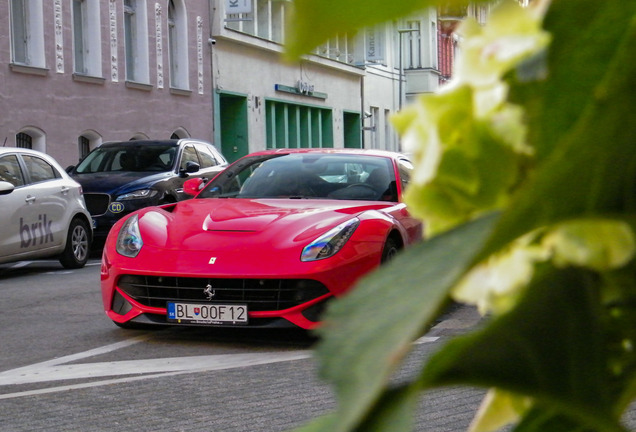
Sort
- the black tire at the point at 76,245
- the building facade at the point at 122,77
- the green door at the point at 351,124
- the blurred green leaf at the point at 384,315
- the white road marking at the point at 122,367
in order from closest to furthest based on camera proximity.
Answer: the blurred green leaf at the point at 384,315 < the green door at the point at 351,124 < the white road marking at the point at 122,367 < the black tire at the point at 76,245 < the building facade at the point at 122,77

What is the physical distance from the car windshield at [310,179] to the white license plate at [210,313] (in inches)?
49.5

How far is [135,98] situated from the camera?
70.0 ft

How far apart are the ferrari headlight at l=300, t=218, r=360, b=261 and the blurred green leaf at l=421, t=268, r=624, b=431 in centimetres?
561

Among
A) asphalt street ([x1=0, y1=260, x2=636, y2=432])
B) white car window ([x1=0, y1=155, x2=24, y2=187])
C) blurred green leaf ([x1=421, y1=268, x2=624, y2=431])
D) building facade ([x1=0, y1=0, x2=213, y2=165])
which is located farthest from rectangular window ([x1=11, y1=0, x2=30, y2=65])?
blurred green leaf ([x1=421, y1=268, x2=624, y2=431])

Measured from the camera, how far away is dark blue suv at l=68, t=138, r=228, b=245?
12.7m

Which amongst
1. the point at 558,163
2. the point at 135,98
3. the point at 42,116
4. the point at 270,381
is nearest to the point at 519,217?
the point at 558,163

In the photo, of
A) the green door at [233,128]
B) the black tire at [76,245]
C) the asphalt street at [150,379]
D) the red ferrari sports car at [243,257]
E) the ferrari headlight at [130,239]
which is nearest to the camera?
the asphalt street at [150,379]

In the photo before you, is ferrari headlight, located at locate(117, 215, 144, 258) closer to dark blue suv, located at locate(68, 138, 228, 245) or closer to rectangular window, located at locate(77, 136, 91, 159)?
dark blue suv, located at locate(68, 138, 228, 245)

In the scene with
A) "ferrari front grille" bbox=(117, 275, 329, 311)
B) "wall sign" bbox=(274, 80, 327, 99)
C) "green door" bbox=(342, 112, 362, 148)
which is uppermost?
"wall sign" bbox=(274, 80, 327, 99)

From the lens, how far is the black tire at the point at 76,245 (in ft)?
37.2

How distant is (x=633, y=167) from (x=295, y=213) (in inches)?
239

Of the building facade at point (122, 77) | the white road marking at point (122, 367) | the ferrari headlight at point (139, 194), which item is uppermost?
the building facade at point (122, 77)

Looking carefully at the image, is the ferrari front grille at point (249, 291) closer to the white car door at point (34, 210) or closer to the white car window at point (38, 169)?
the white car door at point (34, 210)

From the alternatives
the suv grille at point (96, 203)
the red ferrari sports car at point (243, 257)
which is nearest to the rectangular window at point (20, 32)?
the suv grille at point (96, 203)
